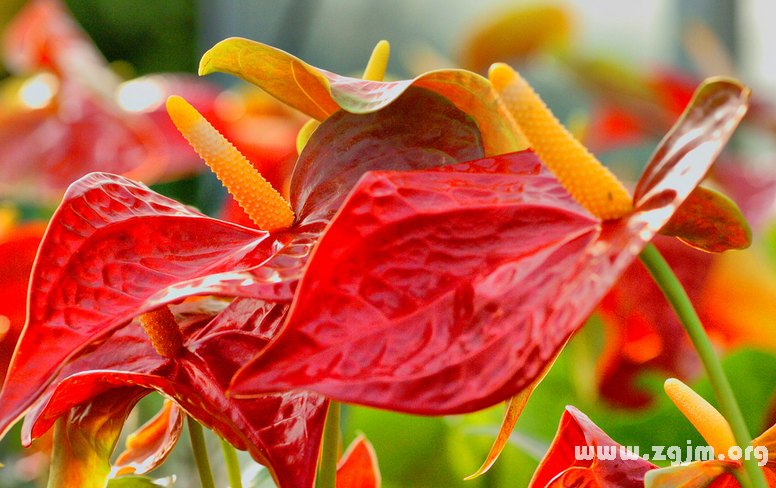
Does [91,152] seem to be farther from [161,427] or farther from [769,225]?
[769,225]

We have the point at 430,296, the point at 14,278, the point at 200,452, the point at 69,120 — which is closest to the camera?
the point at 430,296

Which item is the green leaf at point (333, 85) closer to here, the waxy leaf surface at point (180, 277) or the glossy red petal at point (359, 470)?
the waxy leaf surface at point (180, 277)

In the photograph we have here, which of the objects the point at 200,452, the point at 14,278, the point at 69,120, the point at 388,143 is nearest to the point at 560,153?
the point at 388,143

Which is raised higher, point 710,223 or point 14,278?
point 710,223

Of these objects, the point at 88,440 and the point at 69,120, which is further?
the point at 69,120

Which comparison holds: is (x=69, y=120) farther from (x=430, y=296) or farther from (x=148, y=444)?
(x=430, y=296)

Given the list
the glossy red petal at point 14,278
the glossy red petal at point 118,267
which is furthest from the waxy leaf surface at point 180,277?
the glossy red petal at point 14,278

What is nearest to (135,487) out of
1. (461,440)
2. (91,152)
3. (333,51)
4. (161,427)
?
(161,427)

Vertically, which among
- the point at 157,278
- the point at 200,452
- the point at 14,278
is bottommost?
the point at 14,278
